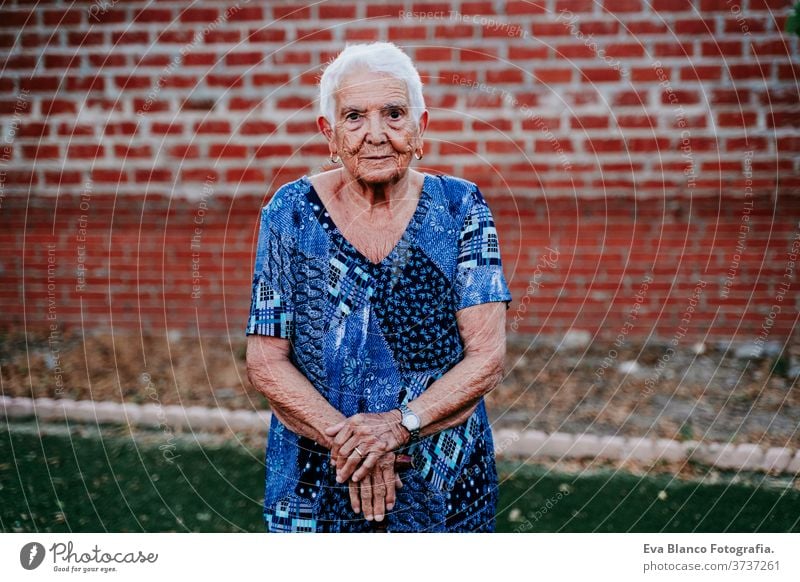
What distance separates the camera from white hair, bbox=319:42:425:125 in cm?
241

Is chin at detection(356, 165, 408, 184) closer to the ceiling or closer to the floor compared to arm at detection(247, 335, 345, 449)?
closer to the ceiling

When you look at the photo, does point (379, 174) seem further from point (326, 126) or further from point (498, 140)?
point (498, 140)

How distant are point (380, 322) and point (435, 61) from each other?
3592 mm

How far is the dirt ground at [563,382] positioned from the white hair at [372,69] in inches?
110

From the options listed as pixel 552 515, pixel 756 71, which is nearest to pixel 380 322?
pixel 552 515

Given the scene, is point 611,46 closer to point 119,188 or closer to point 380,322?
point 119,188

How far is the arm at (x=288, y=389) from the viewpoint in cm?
247

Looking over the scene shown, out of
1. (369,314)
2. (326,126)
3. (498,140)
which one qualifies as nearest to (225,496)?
(369,314)

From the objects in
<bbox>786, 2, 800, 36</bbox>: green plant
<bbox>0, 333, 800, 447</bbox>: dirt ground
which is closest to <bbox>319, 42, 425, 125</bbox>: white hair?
<bbox>786, 2, 800, 36</bbox>: green plant

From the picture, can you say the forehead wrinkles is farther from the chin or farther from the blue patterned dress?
the blue patterned dress

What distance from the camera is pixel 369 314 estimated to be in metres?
2.53

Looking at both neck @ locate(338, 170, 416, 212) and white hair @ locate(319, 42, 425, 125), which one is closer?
white hair @ locate(319, 42, 425, 125)

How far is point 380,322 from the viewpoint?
2537 mm

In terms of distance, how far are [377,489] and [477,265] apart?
0.67 metres
